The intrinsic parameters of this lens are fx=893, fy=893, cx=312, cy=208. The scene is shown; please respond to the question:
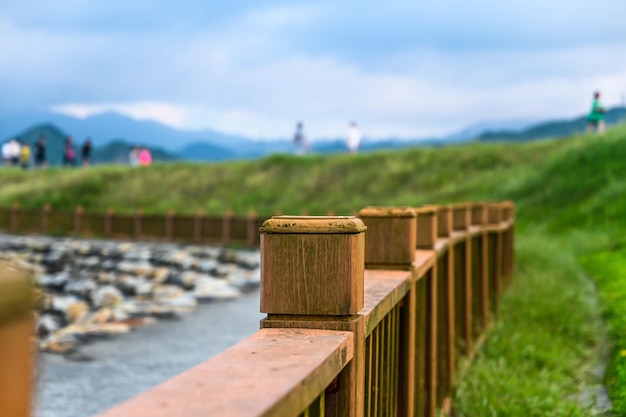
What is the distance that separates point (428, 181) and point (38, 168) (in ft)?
84.2

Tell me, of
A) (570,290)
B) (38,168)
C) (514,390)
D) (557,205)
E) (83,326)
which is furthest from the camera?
(38,168)

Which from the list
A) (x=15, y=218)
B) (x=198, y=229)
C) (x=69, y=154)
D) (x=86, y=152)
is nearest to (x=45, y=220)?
(x=15, y=218)

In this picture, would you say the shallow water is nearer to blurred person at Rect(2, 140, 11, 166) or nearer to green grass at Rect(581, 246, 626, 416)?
green grass at Rect(581, 246, 626, 416)

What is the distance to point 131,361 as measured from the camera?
10.7 m

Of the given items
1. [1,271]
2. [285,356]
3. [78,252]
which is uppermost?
[1,271]

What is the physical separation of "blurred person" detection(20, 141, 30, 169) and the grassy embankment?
12.1 ft

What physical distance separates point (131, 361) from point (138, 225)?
24.9m

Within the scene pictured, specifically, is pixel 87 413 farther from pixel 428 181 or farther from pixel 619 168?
pixel 428 181

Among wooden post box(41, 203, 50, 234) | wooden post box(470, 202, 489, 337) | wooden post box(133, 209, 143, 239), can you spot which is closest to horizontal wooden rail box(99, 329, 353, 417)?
wooden post box(470, 202, 489, 337)

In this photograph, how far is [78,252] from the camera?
3170 centimetres

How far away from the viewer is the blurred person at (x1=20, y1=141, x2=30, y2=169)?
5359 cm

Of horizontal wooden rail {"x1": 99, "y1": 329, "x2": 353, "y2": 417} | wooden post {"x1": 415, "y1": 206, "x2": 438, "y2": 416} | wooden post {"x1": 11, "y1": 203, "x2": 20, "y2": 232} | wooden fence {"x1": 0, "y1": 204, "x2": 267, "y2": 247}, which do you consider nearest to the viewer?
horizontal wooden rail {"x1": 99, "y1": 329, "x2": 353, "y2": 417}

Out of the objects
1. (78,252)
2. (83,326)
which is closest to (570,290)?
(83,326)

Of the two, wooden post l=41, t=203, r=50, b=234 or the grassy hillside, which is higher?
the grassy hillside
